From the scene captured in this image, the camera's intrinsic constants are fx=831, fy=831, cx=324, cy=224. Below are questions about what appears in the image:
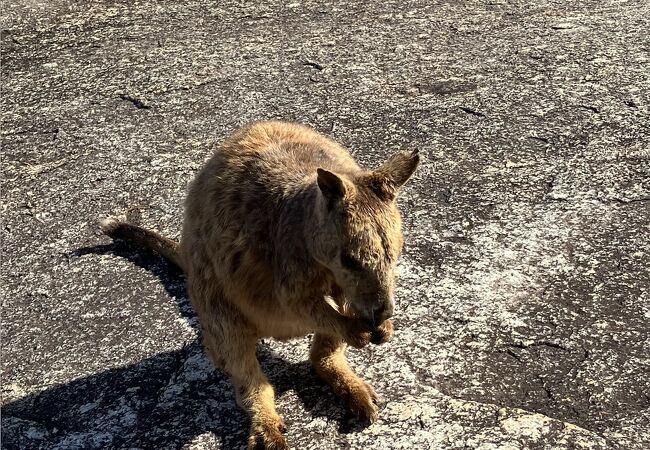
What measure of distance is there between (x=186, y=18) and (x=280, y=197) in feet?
14.0

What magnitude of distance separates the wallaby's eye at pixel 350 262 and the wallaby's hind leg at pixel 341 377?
590mm

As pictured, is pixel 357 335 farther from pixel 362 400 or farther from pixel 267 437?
pixel 267 437

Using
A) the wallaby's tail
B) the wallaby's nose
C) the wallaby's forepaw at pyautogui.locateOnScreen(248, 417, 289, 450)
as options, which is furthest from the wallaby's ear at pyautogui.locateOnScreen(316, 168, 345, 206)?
the wallaby's tail

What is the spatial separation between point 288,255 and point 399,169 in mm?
629

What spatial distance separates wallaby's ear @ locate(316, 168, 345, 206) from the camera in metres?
3.29

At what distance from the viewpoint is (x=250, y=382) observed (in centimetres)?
382

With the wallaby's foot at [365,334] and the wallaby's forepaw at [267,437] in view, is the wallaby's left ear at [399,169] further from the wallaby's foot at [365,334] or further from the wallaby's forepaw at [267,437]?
the wallaby's forepaw at [267,437]

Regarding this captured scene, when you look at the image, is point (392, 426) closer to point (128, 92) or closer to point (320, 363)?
point (320, 363)

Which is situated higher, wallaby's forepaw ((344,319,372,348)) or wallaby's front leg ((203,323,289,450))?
wallaby's forepaw ((344,319,372,348))

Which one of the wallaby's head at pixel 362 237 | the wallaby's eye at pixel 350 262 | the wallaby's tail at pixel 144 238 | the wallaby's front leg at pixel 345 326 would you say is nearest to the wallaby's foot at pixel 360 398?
the wallaby's front leg at pixel 345 326

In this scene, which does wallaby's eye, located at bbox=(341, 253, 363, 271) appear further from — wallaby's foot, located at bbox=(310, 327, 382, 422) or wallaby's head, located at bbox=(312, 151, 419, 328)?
wallaby's foot, located at bbox=(310, 327, 382, 422)

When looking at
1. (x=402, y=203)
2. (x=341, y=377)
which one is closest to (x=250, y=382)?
(x=341, y=377)

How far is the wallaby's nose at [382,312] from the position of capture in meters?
3.31

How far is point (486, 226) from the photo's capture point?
189 inches
